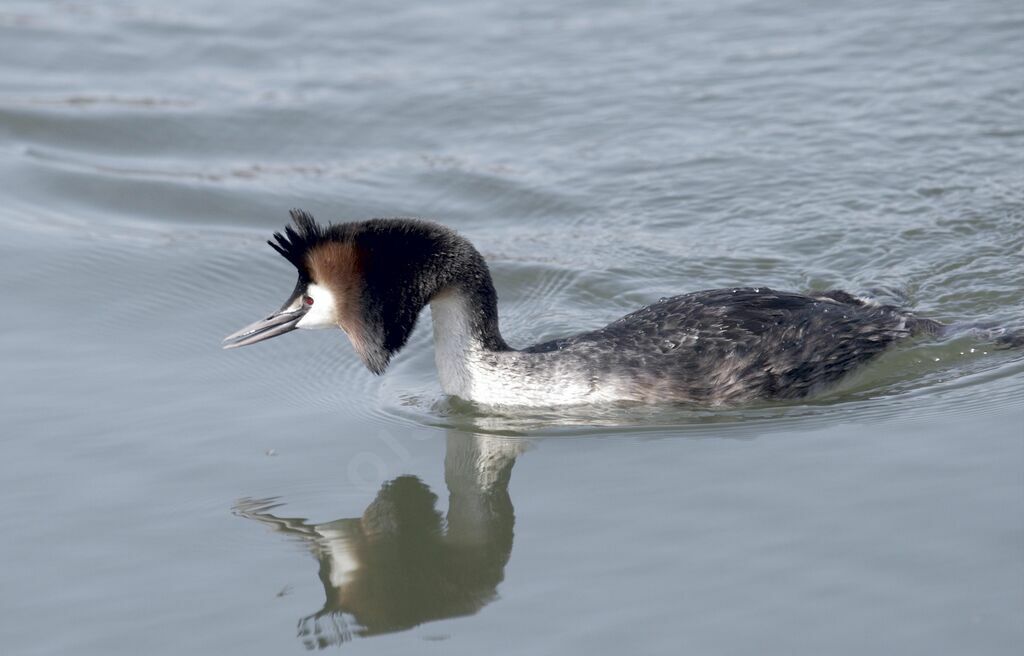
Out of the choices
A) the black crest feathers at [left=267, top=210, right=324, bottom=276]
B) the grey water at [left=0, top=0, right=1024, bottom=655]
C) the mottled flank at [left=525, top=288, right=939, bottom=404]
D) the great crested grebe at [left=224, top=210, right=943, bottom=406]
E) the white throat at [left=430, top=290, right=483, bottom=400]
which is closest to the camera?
the grey water at [left=0, top=0, right=1024, bottom=655]

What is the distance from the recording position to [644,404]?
8.53 meters

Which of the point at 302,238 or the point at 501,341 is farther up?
the point at 302,238

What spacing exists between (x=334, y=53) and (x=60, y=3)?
149 inches

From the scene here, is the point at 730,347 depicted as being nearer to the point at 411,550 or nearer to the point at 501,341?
the point at 501,341

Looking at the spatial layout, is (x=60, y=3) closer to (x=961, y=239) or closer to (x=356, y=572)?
(x=961, y=239)

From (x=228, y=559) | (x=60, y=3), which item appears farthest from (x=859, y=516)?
(x=60, y=3)

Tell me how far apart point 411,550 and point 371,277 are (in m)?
1.89

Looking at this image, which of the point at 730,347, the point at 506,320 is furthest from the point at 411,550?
the point at 506,320

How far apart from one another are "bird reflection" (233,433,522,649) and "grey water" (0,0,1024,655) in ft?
0.08

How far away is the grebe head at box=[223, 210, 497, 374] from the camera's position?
8312mm

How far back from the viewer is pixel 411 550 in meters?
7.09

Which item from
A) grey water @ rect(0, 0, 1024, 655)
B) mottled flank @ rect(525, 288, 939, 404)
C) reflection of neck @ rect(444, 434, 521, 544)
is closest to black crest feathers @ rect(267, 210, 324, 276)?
grey water @ rect(0, 0, 1024, 655)

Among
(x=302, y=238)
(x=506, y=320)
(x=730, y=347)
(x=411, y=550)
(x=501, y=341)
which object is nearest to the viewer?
(x=411, y=550)

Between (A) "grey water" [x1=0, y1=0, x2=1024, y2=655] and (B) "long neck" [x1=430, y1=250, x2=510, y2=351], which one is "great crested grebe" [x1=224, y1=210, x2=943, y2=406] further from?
(A) "grey water" [x1=0, y1=0, x2=1024, y2=655]
